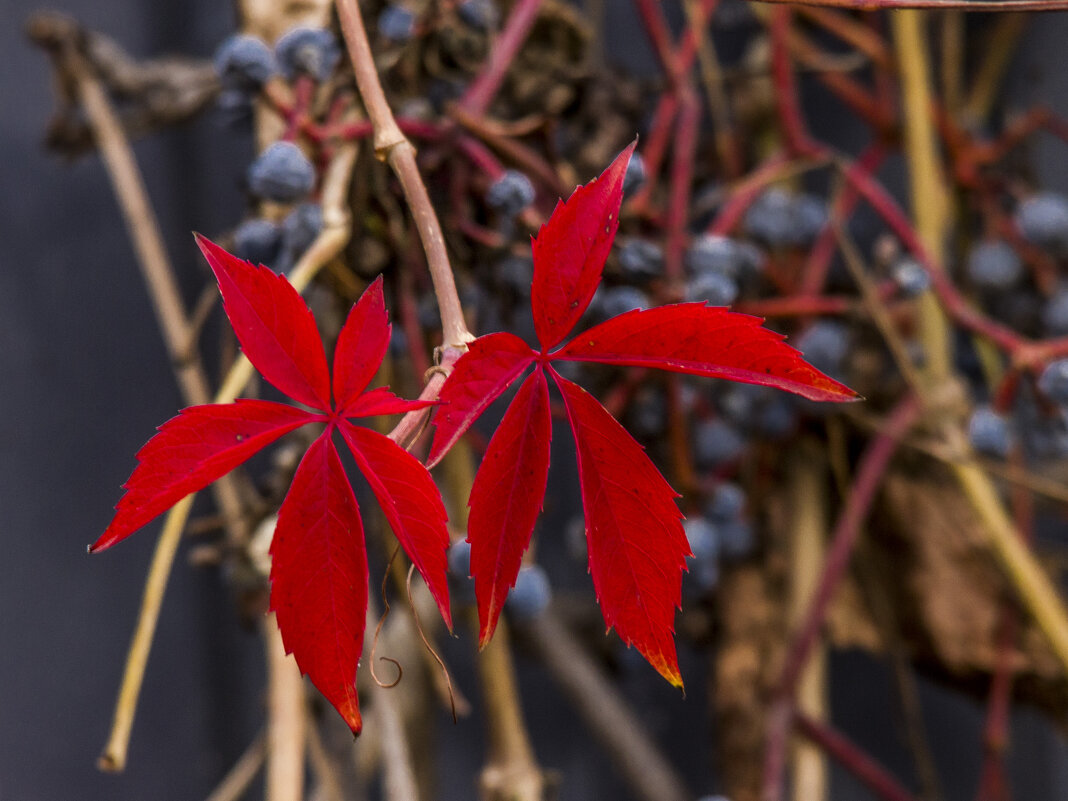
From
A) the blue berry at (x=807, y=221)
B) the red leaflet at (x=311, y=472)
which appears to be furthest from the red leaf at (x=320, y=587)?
the blue berry at (x=807, y=221)

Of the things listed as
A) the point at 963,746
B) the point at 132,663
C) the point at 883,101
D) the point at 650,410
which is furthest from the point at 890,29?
the point at 132,663

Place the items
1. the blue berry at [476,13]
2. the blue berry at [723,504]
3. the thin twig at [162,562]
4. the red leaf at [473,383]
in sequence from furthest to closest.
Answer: the blue berry at [723,504] → the blue berry at [476,13] → the thin twig at [162,562] → the red leaf at [473,383]

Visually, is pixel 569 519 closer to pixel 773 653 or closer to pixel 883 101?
Answer: pixel 773 653

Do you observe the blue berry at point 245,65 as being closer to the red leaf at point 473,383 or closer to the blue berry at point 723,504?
the red leaf at point 473,383

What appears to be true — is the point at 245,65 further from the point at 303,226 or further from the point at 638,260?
the point at 638,260

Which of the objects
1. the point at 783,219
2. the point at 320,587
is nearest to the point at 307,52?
the point at 320,587

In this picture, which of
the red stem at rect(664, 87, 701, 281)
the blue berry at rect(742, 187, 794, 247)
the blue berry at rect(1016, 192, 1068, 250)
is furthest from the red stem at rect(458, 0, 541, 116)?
the blue berry at rect(1016, 192, 1068, 250)
